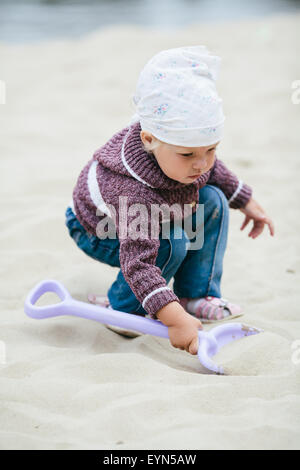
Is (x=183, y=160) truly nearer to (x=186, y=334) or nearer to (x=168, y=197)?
(x=168, y=197)

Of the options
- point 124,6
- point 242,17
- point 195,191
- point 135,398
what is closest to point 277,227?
point 195,191

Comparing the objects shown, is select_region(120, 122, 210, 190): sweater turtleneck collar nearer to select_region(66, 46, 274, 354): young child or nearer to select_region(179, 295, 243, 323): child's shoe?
select_region(66, 46, 274, 354): young child

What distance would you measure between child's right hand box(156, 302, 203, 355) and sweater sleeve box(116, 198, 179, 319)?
19 mm

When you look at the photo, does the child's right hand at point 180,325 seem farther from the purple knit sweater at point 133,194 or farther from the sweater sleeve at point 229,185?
the sweater sleeve at point 229,185

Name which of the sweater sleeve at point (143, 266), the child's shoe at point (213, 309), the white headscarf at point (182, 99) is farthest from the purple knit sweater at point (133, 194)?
the child's shoe at point (213, 309)

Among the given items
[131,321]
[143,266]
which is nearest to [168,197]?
[143,266]

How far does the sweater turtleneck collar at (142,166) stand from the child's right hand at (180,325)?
0.33m

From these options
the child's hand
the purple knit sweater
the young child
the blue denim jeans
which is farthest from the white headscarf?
the child's hand

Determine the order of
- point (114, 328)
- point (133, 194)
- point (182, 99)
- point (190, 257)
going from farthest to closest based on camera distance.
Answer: point (190, 257)
point (114, 328)
point (133, 194)
point (182, 99)

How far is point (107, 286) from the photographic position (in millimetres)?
1834

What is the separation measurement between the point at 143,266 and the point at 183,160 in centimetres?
29

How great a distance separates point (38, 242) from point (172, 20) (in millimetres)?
4935

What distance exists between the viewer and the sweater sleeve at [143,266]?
4.35 feet

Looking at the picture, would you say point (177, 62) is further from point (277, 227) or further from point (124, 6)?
point (124, 6)
